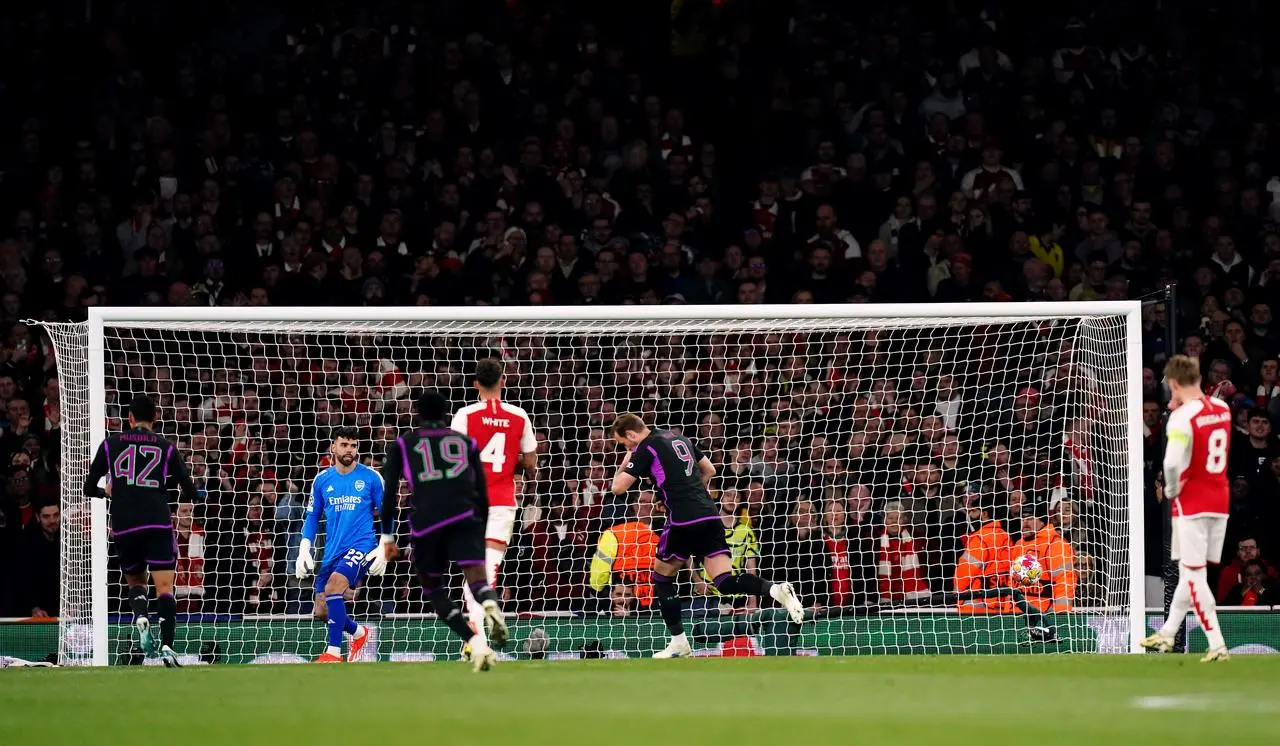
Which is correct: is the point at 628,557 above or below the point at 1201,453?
below

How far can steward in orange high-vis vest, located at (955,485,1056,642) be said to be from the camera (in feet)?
42.6

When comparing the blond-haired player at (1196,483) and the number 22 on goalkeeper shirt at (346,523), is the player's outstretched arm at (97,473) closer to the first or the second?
the number 22 on goalkeeper shirt at (346,523)

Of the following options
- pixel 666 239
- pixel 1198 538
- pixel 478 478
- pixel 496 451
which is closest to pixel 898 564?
pixel 1198 538

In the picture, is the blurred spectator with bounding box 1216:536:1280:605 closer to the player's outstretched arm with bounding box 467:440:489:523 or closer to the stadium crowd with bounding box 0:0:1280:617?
the stadium crowd with bounding box 0:0:1280:617

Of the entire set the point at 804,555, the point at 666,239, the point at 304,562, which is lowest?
the point at 804,555

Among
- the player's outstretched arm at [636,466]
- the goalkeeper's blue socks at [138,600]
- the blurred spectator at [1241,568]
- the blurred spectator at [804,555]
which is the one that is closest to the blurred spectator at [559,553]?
the blurred spectator at [804,555]

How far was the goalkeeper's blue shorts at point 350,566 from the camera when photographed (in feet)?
42.2

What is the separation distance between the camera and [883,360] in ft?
54.0

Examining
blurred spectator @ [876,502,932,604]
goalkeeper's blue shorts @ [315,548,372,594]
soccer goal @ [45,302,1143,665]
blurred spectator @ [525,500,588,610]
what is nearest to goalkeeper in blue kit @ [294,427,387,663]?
goalkeeper's blue shorts @ [315,548,372,594]

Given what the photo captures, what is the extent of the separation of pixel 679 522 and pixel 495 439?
60.6 inches

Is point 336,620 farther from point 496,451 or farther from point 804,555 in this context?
point 804,555

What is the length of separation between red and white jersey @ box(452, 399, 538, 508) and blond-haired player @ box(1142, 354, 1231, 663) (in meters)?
4.14

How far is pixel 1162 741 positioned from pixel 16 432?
1108 centimetres

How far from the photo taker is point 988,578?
534 inches
